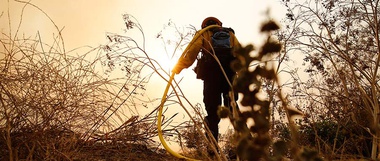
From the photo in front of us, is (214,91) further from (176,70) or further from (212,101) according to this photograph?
(176,70)

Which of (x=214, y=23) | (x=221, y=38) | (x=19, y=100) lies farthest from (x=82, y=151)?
(x=214, y=23)

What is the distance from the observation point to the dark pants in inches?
185

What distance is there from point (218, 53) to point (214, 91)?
1.65 ft

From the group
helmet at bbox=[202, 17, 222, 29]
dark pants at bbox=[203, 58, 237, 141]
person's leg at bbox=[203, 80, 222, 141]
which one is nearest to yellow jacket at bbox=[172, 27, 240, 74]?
dark pants at bbox=[203, 58, 237, 141]

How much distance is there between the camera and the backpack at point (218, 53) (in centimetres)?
439

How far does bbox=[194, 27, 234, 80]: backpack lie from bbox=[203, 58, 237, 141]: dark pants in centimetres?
7

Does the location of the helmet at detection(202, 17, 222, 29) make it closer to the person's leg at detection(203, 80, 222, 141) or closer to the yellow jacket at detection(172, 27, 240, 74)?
the yellow jacket at detection(172, 27, 240, 74)

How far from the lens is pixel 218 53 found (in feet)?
14.6

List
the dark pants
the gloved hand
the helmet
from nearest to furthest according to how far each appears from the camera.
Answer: the gloved hand
the dark pants
the helmet

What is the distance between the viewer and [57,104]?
2883 mm

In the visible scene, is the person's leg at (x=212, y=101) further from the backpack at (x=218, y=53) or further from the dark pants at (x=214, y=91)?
the backpack at (x=218, y=53)

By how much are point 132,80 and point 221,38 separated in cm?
131

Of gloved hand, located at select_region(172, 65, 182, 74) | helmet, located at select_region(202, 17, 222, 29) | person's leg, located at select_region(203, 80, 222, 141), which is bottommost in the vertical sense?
person's leg, located at select_region(203, 80, 222, 141)

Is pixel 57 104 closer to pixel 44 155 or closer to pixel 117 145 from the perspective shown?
pixel 44 155
